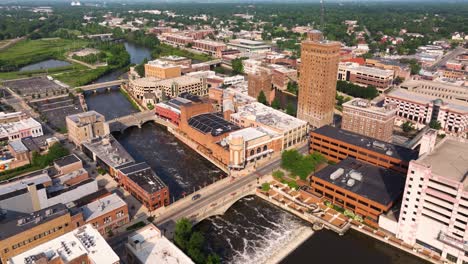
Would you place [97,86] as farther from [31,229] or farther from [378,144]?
[378,144]

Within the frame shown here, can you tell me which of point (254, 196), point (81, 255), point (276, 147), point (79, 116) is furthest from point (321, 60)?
point (81, 255)

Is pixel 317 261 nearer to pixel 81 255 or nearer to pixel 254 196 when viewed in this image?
pixel 254 196

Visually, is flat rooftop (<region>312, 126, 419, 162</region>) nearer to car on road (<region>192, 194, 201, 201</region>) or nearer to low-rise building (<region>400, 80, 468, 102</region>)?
car on road (<region>192, 194, 201, 201</region>)

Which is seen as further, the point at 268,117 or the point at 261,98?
the point at 261,98

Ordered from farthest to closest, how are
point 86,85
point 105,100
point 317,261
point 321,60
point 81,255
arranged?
1. point 86,85
2. point 105,100
3. point 321,60
4. point 317,261
5. point 81,255

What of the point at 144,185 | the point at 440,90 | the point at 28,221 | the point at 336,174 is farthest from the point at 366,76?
the point at 28,221

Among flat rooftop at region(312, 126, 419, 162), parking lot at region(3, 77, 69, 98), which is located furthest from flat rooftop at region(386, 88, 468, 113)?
parking lot at region(3, 77, 69, 98)

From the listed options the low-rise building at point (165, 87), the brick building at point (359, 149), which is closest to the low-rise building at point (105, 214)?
the brick building at point (359, 149)
